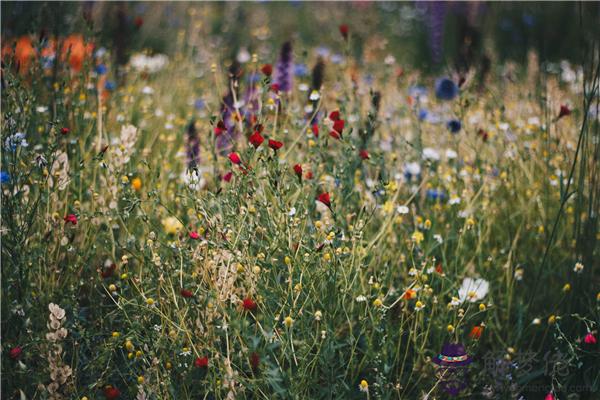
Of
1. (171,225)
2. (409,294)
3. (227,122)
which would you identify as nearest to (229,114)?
(227,122)

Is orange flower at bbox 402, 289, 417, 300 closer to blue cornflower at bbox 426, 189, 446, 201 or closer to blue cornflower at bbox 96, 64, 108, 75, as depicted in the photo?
blue cornflower at bbox 426, 189, 446, 201

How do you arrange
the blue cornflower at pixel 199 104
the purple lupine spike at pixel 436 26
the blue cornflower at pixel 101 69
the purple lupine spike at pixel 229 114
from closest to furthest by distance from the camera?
the purple lupine spike at pixel 229 114, the blue cornflower at pixel 101 69, the blue cornflower at pixel 199 104, the purple lupine spike at pixel 436 26

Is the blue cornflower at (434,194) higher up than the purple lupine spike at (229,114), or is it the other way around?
the purple lupine spike at (229,114)

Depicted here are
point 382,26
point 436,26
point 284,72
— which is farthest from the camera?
point 382,26

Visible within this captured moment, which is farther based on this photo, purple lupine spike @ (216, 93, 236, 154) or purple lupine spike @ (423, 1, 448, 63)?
purple lupine spike @ (423, 1, 448, 63)

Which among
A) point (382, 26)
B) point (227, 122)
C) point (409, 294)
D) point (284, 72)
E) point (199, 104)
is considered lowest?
point (409, 294)

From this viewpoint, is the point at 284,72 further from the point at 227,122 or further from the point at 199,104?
the point at 199,104

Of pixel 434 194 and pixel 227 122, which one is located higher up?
pixel 227 122

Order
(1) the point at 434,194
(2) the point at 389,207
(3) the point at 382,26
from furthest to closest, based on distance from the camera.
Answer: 1. (3) the point at 382,26
2. (1) the point at 434,194
3. (2) the point at 389,207

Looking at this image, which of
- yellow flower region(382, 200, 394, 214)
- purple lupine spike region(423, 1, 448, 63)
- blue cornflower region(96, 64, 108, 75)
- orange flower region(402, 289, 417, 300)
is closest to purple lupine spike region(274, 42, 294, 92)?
yellow flower region(382, 200, 394, 214)

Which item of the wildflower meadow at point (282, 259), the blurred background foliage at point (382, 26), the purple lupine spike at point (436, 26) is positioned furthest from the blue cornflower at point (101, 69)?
the purple lupine spike at point (436, 26)

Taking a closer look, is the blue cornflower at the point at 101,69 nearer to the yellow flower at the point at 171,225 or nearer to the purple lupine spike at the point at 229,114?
the purple lupine spike at the point at 229,114

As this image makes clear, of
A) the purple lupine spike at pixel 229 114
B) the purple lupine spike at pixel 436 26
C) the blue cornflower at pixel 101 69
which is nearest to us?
the purple lupine spike at pixel 229 114

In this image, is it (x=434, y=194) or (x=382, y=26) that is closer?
(x=434, y=194)
